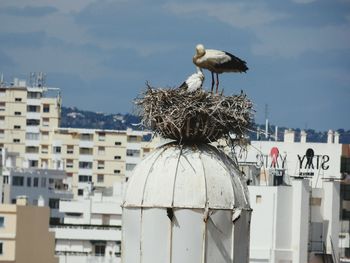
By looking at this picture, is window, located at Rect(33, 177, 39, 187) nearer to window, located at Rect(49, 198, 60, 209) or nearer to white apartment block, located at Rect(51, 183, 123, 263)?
window, located at Rect(49, 198, 60, 209)

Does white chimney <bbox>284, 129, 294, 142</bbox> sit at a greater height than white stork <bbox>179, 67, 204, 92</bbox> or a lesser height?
greater

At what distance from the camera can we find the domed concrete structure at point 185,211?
20.3 metres

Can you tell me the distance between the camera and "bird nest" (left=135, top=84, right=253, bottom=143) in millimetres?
20562

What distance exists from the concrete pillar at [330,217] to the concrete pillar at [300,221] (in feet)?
8.46

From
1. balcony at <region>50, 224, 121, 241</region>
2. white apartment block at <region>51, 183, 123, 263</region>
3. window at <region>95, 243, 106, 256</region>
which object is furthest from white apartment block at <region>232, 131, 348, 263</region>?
balcony at <region>50, 224, 121, 241</region>

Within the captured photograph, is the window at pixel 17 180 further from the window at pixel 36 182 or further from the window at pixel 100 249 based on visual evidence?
the window at pixel 100 249

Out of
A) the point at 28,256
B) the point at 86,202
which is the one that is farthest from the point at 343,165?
the point at 86,202

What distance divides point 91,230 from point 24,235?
23.9 metres

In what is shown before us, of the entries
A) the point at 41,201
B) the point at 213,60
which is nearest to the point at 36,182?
the point at 41,201

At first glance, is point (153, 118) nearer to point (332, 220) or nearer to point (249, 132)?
point (249, 132)

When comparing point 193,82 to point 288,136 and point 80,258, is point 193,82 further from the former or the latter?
point 80,258

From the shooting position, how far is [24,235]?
338 feet

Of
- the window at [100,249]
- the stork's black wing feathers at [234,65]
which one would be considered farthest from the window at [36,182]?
the stork's black wing feathers at [234,65]

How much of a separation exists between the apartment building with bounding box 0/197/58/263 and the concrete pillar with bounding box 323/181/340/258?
2071 cm
